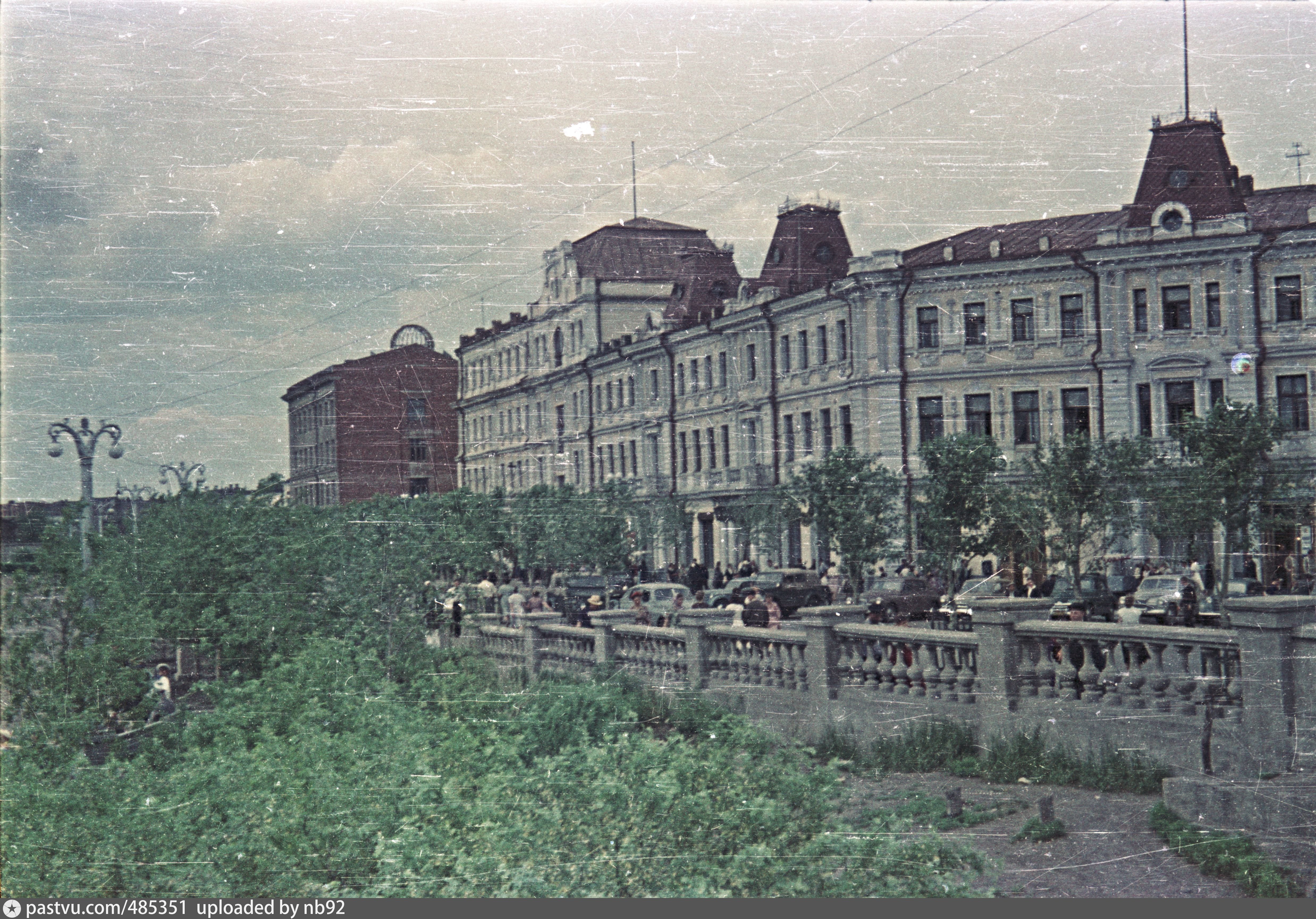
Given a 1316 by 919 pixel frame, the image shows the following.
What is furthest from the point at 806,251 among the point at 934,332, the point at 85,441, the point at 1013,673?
the point at 85,441

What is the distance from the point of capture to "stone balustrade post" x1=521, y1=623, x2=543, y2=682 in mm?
9961

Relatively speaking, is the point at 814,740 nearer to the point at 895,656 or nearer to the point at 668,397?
the point at 895,656

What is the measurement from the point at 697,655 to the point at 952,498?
273 centimetres

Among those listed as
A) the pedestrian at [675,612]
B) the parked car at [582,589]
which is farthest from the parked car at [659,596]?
the parked car at [582,589]

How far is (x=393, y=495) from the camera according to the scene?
907 centimetres

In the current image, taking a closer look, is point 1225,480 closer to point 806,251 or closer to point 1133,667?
point 1133,667

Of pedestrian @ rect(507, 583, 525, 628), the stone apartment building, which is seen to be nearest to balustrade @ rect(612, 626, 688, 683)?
pedestrian @ rect(507, 583, 525, 628)

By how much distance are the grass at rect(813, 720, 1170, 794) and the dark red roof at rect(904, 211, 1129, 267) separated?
122 inches

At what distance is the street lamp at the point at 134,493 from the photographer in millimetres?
9203

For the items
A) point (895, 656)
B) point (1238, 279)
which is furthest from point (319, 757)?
point (1238, 279)

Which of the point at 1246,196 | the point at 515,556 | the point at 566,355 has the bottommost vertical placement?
the point at 515,556

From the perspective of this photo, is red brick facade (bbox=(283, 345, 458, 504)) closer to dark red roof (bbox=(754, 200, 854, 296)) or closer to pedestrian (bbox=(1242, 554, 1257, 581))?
dark red roof (bbox=(754, 200, 854, 296))

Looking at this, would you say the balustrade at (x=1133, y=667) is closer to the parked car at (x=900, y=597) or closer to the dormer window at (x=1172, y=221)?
the parked car at (x=900, y=597)

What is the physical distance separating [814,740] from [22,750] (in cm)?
544
